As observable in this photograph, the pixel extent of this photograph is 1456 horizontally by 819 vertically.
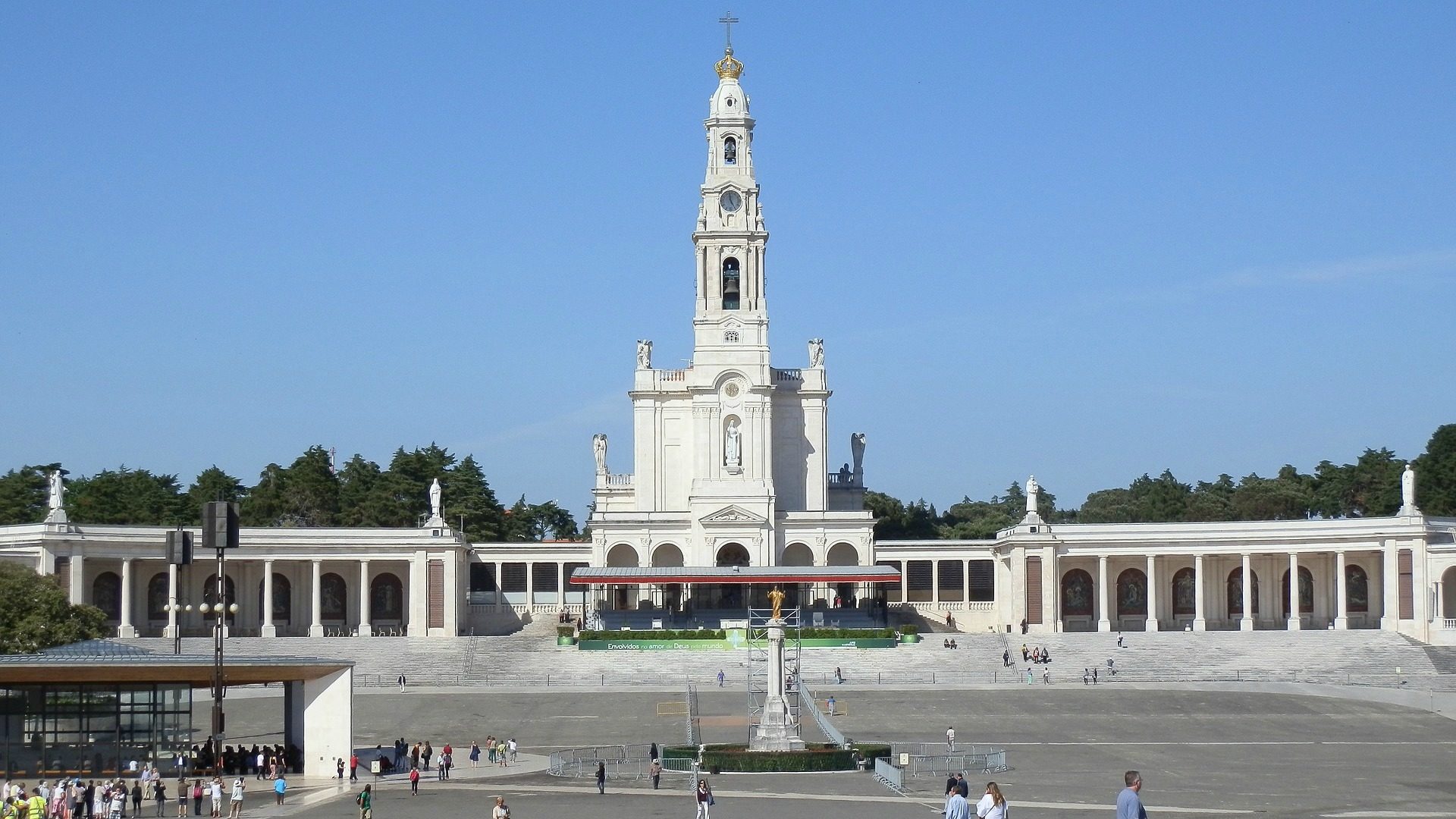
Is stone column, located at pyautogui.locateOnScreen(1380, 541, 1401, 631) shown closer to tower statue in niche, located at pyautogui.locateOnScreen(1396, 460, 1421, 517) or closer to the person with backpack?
tower statue in niche, located at pyautogui.locateOnScreen(1396, 460, 1421, 517)

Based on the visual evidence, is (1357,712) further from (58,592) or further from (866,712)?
(58,592)

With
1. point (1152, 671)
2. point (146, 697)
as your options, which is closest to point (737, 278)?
point (1152, 671)

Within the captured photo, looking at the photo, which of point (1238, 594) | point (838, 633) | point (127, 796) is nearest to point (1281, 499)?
point (1238, 594)

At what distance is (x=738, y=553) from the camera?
111 metres

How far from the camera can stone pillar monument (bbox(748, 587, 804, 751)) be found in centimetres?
5903

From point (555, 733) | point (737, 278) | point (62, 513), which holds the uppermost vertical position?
point (737, 278)

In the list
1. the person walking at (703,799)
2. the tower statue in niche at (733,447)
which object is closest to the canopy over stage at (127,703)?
the person walking at (703,799)

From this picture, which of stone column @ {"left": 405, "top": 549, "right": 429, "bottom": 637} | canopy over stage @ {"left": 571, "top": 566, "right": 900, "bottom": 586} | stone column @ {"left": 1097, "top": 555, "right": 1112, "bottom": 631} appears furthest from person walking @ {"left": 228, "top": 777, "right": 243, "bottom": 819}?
stone column @ {"left": 1097, "top": 555, "right": 1112, "bottom": 631}

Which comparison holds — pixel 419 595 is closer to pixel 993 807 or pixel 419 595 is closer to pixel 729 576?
pixel 729 576

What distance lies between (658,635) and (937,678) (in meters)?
15.3

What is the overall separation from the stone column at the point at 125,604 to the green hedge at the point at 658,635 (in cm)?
2335

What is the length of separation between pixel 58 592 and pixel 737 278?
46.5 m

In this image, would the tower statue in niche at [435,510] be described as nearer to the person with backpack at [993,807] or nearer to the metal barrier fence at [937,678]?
the metal barrier fence at [937,678]

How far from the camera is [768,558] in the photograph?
10856 cm
